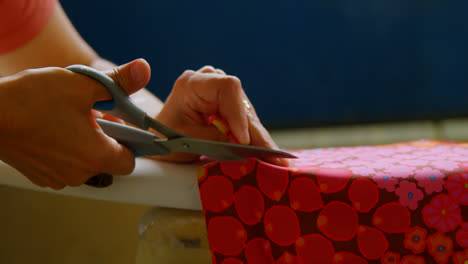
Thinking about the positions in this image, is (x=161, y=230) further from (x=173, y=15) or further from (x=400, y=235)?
(x=173, y=15)

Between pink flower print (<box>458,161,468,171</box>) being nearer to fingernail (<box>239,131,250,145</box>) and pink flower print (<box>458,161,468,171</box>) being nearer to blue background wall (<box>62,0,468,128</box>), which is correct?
fingernail (<box>239,131,250,145</box>)

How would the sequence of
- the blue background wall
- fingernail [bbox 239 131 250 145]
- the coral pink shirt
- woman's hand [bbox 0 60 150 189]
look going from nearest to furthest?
1. woman's hand [bbox 0 60 150 189]
2. fingernail [bbox 239 131 250 145]
3. the coral pink shirt
4. the blue background wall

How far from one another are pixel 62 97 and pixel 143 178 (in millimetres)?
137

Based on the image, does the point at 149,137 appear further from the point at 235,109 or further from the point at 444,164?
the point at 444,164

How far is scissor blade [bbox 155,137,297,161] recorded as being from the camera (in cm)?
34

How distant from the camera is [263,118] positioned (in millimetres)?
1129

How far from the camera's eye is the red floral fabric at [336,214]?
340 mm

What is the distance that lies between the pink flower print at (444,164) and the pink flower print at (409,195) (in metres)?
0.04

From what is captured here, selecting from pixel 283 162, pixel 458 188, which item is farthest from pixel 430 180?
pixel 283 162

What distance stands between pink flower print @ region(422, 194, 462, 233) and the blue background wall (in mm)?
781

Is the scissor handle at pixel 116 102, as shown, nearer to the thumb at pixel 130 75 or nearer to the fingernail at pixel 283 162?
the thumb at pixel 130 75

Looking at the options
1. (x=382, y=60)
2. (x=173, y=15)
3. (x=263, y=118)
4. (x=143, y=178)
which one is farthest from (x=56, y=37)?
(x=382, y=60)

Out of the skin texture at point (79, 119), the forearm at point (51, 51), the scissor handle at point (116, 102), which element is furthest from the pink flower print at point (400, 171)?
the forearm at point (51, 51)

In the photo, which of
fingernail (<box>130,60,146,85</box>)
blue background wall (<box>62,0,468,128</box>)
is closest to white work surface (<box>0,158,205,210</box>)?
fingernail (<box>130,60,146,85</box>)
